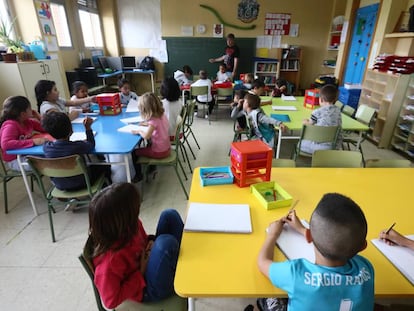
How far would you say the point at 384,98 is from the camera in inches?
160

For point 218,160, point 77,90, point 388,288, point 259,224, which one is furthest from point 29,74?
point 388,288

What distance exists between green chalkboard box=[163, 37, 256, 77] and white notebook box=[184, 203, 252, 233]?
22.1ft

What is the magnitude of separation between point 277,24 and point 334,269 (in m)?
7.67

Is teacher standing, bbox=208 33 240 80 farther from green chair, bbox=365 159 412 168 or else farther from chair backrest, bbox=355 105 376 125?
green chair, bbox=365 159 412 168

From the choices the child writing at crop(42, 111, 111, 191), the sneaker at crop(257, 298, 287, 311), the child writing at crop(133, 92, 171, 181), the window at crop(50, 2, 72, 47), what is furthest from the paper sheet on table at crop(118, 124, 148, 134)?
the window at crop(50, 2, 72, 47)

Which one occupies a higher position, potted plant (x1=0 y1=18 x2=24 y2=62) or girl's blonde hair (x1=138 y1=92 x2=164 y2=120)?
potted plant (x1=0 y1=18 x2=24 y2=62)

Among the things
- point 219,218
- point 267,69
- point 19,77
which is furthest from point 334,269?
point 267,69

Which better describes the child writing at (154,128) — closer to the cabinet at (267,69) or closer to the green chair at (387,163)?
the green chair at (387,163)

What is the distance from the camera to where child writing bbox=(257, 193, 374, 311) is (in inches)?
30.7

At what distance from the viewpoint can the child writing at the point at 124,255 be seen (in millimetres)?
985

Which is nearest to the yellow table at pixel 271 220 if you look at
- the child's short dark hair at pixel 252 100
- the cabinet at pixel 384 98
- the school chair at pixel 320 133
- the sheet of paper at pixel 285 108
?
the school chair at pixel 320 133

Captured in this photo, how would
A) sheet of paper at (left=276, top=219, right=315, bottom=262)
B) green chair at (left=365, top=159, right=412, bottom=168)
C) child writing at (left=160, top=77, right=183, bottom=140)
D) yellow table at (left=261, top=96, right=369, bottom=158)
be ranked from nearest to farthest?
sheet of paper at (left=276, top=219, right=315, bottom=262), green chair at (left=365, top=159, right=412, bottom=168), yellow table at (left=261, top=96, right=369, bottom=158), child writing at (left=160, top=77, right=183, bottom=140)

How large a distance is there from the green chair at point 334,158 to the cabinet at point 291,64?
20.0ft

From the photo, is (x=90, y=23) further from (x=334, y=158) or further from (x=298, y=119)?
(x=334, y=158)
